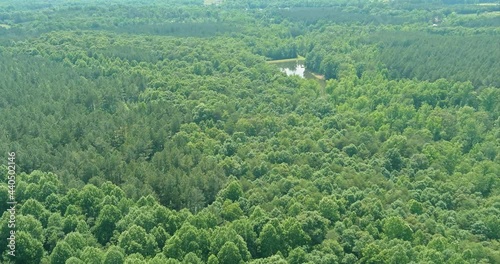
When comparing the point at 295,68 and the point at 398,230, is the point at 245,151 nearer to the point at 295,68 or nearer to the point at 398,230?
the point at 398,230

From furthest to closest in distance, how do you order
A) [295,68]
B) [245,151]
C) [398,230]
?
[295,68], [245,151], [398,230]

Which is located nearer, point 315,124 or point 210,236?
point 210,236

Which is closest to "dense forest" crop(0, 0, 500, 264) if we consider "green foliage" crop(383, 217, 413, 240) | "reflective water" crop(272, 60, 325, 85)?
"green foliage" crop(383, 217, 413, 240)

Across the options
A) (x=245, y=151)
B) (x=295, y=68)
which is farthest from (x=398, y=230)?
(x=295, y=68)

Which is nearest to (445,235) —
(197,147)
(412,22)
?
(197,147)

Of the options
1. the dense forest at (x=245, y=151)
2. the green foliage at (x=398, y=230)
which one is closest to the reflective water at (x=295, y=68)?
the dense forest at (x=245, y=151)

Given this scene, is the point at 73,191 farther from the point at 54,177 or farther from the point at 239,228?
the point at 239,228

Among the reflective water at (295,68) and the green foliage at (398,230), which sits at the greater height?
the green foliage at (398,230)

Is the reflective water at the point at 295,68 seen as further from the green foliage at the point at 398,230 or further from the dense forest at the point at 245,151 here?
the green foliage at the point at 398,230
